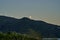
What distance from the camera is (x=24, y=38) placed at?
28703 millimetres

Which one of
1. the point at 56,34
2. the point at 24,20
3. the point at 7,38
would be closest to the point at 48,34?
the point at 56,34

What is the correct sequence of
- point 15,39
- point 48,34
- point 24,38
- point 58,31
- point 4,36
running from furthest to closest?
point 58,31
point 48,34
point 24,38
point 15,39
point 4,36

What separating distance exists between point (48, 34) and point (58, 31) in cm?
569

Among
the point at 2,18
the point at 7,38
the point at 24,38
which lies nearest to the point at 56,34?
the point at 2,18

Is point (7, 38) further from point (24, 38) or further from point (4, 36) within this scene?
point (24, 38)

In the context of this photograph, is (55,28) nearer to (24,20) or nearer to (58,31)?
(58,31)

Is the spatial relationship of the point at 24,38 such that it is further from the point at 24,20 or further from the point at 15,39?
the point at 24,20

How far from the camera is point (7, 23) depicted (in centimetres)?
5878

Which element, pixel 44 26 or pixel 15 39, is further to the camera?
pixel 44 26

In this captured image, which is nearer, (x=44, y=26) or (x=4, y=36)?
(x=4, y=36)

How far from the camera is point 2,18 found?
194ft

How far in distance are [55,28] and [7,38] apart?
34735 millimetres

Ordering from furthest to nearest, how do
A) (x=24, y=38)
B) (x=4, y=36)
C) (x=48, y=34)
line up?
1. (x=48, y=34)
2. (x=24, y=38)
3. (x=4, y=36)

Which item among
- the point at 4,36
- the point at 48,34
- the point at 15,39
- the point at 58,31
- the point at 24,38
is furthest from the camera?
the point at 58,31
